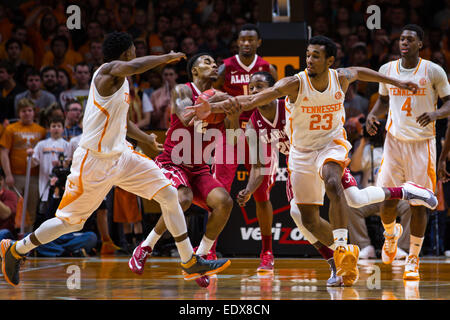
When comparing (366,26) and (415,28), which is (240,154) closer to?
(415,28)

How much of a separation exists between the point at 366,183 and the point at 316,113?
399cm

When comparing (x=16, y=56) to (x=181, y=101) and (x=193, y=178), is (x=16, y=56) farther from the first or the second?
(x=193, y=178)

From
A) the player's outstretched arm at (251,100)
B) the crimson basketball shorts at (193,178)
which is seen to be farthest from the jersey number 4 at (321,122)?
the crimson basketball shorts at (193,178)

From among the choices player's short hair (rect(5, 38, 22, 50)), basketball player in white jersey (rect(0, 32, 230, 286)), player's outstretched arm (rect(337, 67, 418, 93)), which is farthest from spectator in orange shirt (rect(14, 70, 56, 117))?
player's outstretched arm (rect(337, 67, 418, 93))

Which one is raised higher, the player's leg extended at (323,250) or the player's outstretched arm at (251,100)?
the player's outstretched arm at (251,100)

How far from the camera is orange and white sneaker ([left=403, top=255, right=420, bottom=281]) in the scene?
635cm

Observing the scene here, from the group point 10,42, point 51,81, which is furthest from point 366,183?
point 10,42

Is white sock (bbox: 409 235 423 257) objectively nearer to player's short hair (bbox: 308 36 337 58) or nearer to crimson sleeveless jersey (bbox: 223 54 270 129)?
player's short hair (bbox: 308 36 337 58)

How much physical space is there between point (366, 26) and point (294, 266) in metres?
5.66

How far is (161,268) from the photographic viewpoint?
7656 millimetres

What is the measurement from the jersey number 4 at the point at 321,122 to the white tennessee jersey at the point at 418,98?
48.5 inches

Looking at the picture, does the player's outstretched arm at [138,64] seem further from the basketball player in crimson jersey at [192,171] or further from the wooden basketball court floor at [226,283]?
the wooden basketball court floor at [226,283]

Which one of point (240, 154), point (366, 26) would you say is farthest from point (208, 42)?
point (240, 154)

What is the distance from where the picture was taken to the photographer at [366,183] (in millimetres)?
9250
